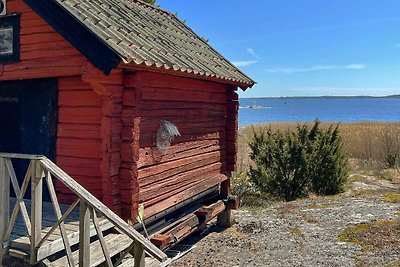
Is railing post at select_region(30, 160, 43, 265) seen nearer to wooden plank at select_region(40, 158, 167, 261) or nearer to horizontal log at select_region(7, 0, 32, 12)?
wooden plank at select_region(40, 158, 167, 261)

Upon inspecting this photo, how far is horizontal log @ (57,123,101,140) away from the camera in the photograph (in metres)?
6.03

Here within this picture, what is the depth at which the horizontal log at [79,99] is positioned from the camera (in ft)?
19.7

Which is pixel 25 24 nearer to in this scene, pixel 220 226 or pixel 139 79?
pixel 139 79

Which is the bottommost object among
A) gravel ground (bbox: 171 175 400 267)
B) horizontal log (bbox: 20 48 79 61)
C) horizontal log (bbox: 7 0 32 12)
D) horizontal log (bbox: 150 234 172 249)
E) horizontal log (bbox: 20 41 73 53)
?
gravel ground (bbox: 171 175 400 267)

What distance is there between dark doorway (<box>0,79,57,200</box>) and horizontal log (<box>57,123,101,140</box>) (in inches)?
5.2

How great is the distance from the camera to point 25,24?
623 centimetres

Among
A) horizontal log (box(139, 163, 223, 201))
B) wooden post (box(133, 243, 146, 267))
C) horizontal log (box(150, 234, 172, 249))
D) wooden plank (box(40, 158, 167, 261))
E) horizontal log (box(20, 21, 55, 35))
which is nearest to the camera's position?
wooden plank (box(40, 158, 167, 261))

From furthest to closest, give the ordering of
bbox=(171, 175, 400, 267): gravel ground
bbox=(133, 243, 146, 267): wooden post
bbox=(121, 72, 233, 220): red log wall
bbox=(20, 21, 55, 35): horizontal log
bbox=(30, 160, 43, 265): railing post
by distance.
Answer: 1. bbox=(171, 175, 400, 267): gravel ground
2. bbox=(121, 72, 233, 220): red log wall
3. bbox=(20, 21, 55, 35): horizontal log
4. bbox=(133, 243, 146, 267): wooden post
5. bbox=(30, 160, 43, 265): railing post

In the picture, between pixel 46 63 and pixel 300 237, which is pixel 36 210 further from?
pixel 300 237

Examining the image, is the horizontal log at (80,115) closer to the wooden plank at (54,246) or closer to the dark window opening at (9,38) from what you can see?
the dark window opening at (9,38)

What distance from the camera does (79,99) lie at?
241 inches

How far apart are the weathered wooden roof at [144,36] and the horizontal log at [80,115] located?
1.11 meters

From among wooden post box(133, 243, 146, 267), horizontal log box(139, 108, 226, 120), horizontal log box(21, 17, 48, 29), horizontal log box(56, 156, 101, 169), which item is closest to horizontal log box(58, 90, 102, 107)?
horizontal log box(139, 108, 226, 120)

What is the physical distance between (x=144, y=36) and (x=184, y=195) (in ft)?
10.2
